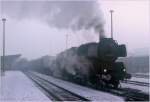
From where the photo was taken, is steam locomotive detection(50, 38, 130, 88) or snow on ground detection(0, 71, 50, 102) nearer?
snow on ground detection(0, 71, 50, 102)

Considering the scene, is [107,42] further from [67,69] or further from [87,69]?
[67,69]

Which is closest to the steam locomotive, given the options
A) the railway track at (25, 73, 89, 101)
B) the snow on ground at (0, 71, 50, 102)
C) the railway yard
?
the railway yard

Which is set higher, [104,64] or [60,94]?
[104,64]

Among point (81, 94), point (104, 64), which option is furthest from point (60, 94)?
point (104, 64)

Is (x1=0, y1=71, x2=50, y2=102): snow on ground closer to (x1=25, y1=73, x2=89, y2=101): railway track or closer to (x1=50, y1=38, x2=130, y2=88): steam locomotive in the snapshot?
(x1=25, y1=73, x2=89, y2=101): railway track

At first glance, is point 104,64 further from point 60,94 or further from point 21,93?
point 21,93

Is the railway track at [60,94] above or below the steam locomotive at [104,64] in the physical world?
below

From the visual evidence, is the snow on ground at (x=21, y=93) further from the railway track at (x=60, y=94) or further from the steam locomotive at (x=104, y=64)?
the steam locomotive at (x=104, y=64)

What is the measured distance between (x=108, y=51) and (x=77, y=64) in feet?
15.7

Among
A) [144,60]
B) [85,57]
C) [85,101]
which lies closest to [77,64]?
[85,57]

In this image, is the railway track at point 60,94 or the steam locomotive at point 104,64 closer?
the railway track at point 60,94

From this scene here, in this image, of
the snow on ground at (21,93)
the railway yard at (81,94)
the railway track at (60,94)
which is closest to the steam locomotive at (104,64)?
the railway yard at (81,94)

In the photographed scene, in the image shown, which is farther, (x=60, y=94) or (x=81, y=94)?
(x=60, y=94)

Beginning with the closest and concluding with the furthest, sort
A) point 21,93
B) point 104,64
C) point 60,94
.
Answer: point 60,94, point 21,93, point 104,64
